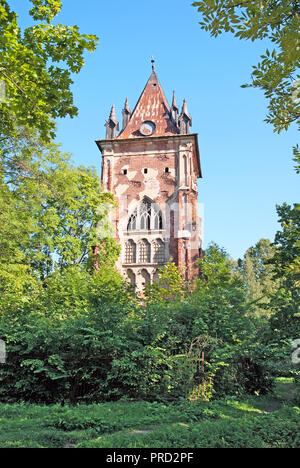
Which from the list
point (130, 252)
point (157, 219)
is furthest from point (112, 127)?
point (130, 252)

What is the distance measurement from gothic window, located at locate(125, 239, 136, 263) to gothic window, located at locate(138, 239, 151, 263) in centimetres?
47

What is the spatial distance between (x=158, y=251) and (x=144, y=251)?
1.05m

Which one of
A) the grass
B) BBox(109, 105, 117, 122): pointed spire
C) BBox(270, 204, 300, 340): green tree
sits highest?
BBox(109, 105, 117, 122): pointed spire

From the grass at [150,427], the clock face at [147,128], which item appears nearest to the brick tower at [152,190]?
the clock face at [147,128]

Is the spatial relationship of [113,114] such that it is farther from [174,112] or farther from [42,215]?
[42,215]

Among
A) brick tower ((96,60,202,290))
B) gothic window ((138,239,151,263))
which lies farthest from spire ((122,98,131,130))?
gothic window ((138,239,151,263))

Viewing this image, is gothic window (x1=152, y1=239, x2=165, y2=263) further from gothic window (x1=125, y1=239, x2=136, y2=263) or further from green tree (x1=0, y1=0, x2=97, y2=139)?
green tree (x1=0, y1=0, x2=97, y2=139)

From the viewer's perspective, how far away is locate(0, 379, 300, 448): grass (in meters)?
5.41

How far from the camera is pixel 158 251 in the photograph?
28.6 metres

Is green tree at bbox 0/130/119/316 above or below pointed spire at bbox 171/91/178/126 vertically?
below

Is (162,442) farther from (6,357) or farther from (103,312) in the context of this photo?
(6,357)

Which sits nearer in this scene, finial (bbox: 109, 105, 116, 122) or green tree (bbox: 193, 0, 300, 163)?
green tree (bbox: 193, 0, 300, 163)

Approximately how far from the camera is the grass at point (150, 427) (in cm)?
541
